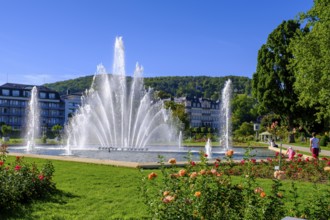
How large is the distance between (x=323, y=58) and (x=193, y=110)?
389 feet

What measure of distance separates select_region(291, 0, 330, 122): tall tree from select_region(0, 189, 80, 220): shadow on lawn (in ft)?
70.2

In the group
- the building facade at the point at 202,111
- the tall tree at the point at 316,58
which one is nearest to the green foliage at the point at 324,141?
the tall tree at the point at 316,58

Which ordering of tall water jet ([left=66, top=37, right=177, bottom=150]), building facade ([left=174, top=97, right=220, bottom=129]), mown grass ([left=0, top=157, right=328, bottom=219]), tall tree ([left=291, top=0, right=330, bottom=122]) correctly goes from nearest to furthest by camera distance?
mown grass ([left=0, top=157, right=328, bottom=219]) → tall tree ([left=291, top=0, right=330, bottom=122]) → tall water jet ([left=66, top=37, right=177, bottom=150]) → building facade ([left=174, top=97, right=220, bottom=129])

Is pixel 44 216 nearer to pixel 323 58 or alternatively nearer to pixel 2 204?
pixel 2 204

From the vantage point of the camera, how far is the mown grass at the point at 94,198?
7.78 meters

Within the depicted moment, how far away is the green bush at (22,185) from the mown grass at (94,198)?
0.80 feet

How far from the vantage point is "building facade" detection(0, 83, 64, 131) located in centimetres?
10375

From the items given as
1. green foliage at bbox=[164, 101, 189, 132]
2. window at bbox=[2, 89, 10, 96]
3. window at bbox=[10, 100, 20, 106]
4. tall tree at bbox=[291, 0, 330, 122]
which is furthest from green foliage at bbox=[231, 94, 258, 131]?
tall tree at bbox=[291, 0, 330, 122]

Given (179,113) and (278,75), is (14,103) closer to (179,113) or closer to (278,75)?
(179,113)

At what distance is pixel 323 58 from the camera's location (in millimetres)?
27266

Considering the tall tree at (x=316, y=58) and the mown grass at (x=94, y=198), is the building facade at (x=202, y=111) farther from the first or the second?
the mown grass at (x=94, y=198)

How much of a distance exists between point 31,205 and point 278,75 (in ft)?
133

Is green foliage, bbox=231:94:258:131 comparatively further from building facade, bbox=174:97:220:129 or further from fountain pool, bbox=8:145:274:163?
fountain pool, bbox=8:145:274:163

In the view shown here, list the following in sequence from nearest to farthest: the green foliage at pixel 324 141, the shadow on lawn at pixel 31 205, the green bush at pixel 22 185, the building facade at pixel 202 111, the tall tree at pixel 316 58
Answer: the shadow on lawn at pixel 31 205 < the green bush at pixel 22 185 < the tall tree at pixel 316 58 < the green foliage at pixel 324 141 < the building facade at pixel 202 111
